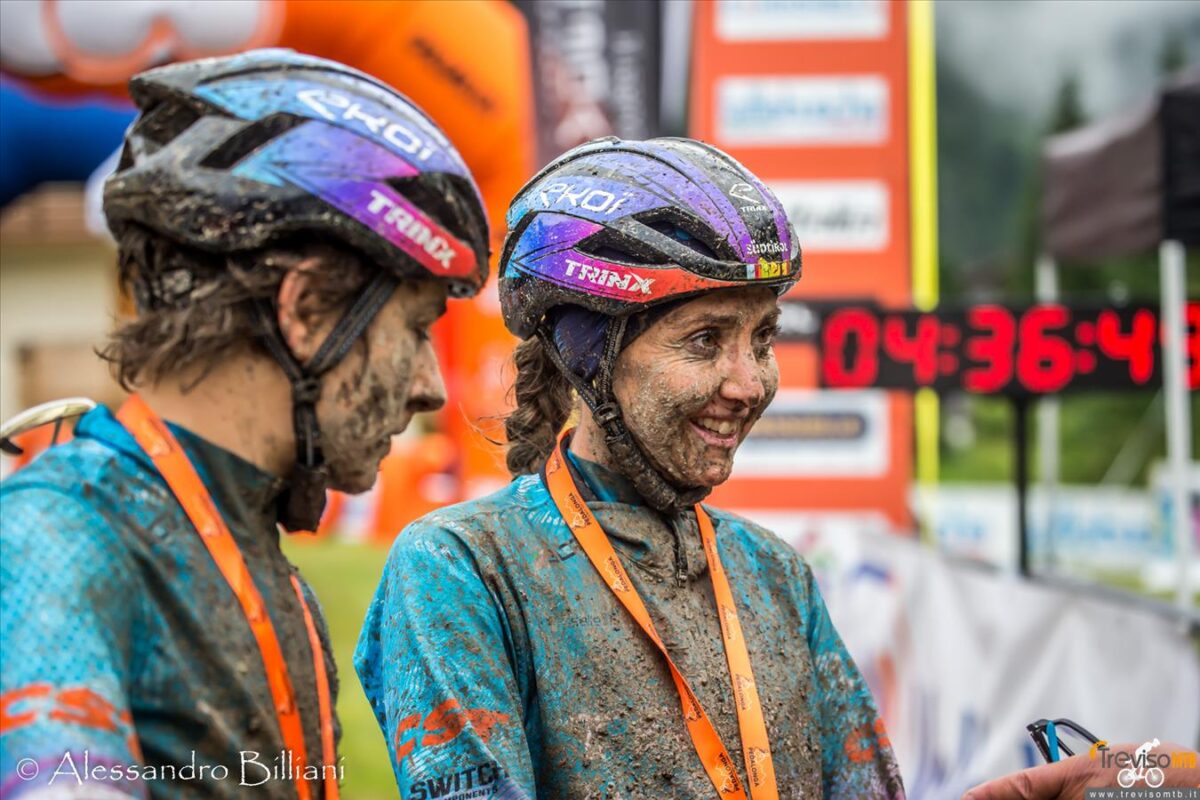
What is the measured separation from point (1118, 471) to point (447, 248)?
24967 millimetres

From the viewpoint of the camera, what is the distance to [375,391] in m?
2.14


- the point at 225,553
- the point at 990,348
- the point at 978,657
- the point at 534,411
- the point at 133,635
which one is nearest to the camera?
the point at 133,635

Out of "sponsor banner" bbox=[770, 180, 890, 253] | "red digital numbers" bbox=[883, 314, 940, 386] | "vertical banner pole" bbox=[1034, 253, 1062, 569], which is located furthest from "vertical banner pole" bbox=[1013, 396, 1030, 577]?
"sponsor banner" bbox=[770, 180, 890, 253]

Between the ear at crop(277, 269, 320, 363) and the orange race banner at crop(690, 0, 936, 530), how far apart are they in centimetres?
775

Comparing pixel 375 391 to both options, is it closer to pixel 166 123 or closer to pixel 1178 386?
pixel 166 123

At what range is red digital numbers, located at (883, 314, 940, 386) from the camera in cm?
695

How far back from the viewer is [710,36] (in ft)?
32.5

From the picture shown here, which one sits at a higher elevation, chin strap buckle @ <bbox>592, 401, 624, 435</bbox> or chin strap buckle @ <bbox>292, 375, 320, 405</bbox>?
chin strap buckle @ <bbox>292, 375, 320, 405</bbox>

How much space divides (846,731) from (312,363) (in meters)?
1.14

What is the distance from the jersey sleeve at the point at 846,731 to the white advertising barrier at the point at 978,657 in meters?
3.84

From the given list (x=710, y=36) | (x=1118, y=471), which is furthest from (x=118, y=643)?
(x=1118, y=471)

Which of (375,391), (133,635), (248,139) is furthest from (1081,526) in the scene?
(133,635)

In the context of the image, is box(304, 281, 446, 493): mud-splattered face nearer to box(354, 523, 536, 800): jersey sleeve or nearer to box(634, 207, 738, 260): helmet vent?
box(354, 523, 536, 800): jersey sleeve

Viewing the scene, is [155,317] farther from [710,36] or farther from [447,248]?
[710,36]
